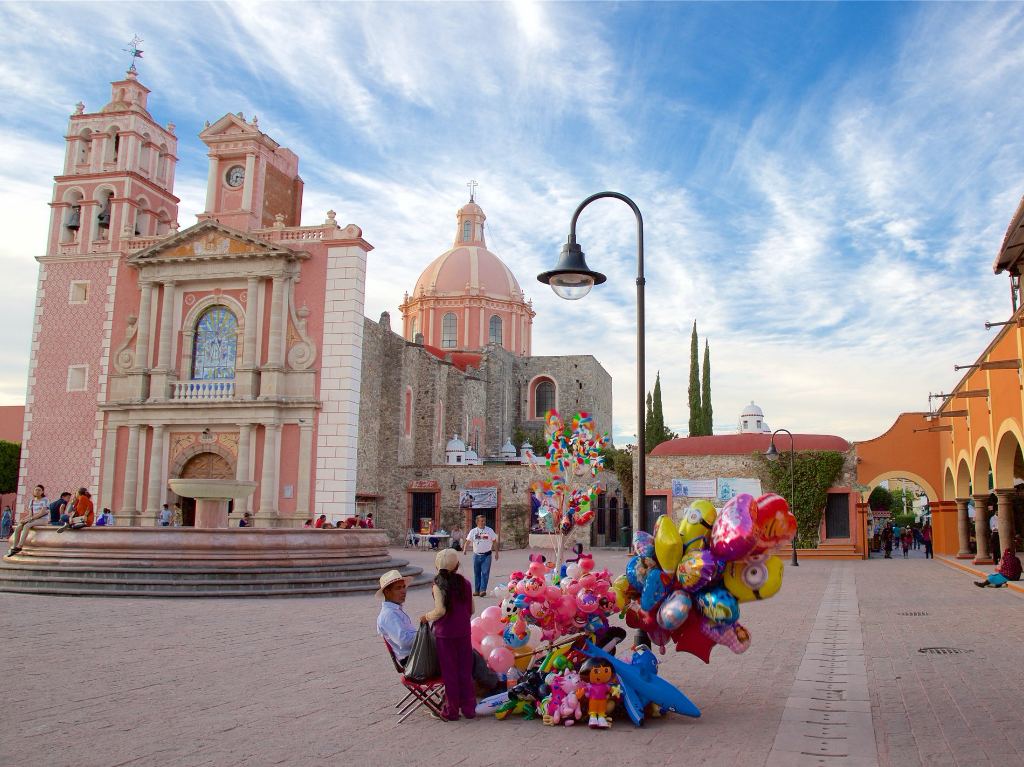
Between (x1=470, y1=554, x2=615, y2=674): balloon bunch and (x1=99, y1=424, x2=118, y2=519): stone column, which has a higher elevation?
(x1=99, y1=424, x2=118, y2=519): stone column

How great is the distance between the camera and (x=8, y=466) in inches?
1458

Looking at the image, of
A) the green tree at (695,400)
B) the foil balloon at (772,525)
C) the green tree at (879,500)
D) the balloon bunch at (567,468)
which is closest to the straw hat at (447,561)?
the foil balloon at (772,525)

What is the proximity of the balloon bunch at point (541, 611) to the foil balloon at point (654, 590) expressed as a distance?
0.93 ft

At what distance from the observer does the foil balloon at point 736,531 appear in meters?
5.86

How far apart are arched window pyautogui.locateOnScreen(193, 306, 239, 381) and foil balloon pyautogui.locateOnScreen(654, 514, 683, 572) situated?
2475cm

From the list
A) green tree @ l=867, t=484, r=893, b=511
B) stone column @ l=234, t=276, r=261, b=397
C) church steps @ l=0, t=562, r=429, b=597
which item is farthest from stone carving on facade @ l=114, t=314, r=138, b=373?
green tree @ l=867, t=484, r=893, b=511

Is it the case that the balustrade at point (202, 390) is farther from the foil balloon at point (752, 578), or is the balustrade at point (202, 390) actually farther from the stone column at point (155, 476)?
the foil balloon at point (752, 578)

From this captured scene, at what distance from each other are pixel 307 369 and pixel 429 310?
22257 millimetres

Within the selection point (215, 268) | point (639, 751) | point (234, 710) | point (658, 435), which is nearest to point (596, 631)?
point (639, 751)

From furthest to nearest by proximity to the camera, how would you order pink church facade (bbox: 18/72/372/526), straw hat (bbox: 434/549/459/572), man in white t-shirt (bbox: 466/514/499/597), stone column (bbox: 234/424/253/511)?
1. pink church facade (bbox: 18/72/372/526)
2. stone column (bbox: 234/424/253/511)
3. man in white t-shirt (bbox: 466/514/499/597)
4. straw hat (bbox: 434/549/459/572)

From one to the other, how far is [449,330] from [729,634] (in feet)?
146

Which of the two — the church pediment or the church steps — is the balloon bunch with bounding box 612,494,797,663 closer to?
the church steps

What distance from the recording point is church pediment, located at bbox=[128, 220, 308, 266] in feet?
94.6

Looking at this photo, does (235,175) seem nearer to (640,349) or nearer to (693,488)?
(693,488)
